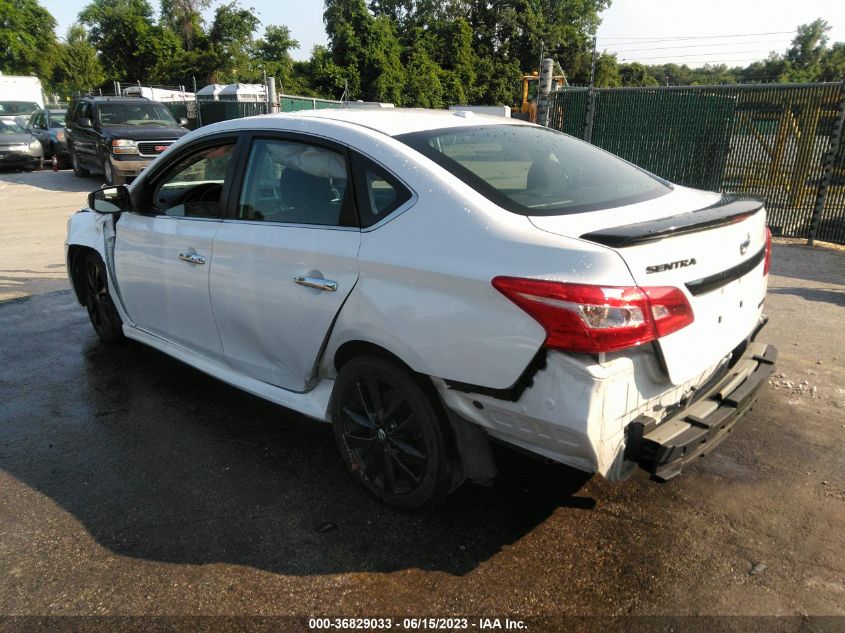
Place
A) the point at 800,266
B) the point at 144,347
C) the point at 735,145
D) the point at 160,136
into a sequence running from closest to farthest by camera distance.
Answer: the point at 144,347 < the point at 800,266 < the point at 735,145 < the point at 160,136

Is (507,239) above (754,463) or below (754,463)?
above

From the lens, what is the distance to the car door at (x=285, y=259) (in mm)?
2963

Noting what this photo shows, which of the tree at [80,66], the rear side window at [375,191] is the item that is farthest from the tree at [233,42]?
the rear side window at [375,191]

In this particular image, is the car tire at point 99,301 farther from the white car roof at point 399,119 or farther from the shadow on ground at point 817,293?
the shadow on ground at point 817,293

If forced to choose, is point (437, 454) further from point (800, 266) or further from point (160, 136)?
point (160, 136)

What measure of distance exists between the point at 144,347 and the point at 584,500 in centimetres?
374

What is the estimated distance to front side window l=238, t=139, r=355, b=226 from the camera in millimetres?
3057

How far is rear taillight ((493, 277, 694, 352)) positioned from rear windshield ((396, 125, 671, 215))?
18.2 inches

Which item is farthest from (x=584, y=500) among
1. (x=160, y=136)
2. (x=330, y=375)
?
(x=160, y=136)

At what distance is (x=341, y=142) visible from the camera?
3074 mm

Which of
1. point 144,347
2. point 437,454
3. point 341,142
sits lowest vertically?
point 144,347

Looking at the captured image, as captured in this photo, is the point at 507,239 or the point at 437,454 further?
the point at 437,454

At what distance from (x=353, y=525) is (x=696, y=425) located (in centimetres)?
152

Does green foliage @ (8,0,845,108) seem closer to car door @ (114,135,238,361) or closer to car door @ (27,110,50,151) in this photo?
car door @ (27,110,50,151)
